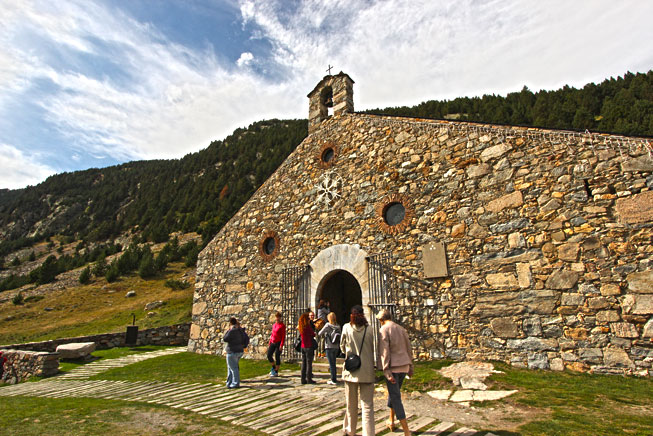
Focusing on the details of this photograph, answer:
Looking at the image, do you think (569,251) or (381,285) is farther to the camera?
(381,285)

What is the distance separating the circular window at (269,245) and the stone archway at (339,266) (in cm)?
179

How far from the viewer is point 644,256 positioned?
19.0ft

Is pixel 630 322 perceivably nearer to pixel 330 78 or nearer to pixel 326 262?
pixel 326 262

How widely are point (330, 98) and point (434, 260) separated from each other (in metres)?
7.35

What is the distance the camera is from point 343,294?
12188 mm

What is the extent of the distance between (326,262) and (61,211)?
3640 inches

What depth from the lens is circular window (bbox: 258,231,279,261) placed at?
11383 millimetres

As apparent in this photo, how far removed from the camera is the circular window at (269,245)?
11.4m

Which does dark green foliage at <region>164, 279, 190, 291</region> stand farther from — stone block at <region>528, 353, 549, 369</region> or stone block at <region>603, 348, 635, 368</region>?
stone block at <region>603, 348, 635, 368</region>

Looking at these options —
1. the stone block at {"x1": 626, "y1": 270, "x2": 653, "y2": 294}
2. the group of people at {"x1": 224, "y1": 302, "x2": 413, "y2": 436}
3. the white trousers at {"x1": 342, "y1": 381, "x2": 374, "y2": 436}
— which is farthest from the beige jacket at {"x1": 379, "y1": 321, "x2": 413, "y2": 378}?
the stone block at {"x1": 626, "y1": 270, "x2": 653, "y2": 294}

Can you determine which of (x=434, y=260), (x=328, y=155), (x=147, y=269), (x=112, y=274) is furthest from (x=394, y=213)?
(x=112, y=274)

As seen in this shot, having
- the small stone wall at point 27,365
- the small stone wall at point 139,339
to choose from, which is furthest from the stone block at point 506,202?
the small stone wall at point 139,339

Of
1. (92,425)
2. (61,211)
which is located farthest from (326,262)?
(61,211)

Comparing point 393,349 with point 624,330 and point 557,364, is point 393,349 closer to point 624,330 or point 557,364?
point 557,364
